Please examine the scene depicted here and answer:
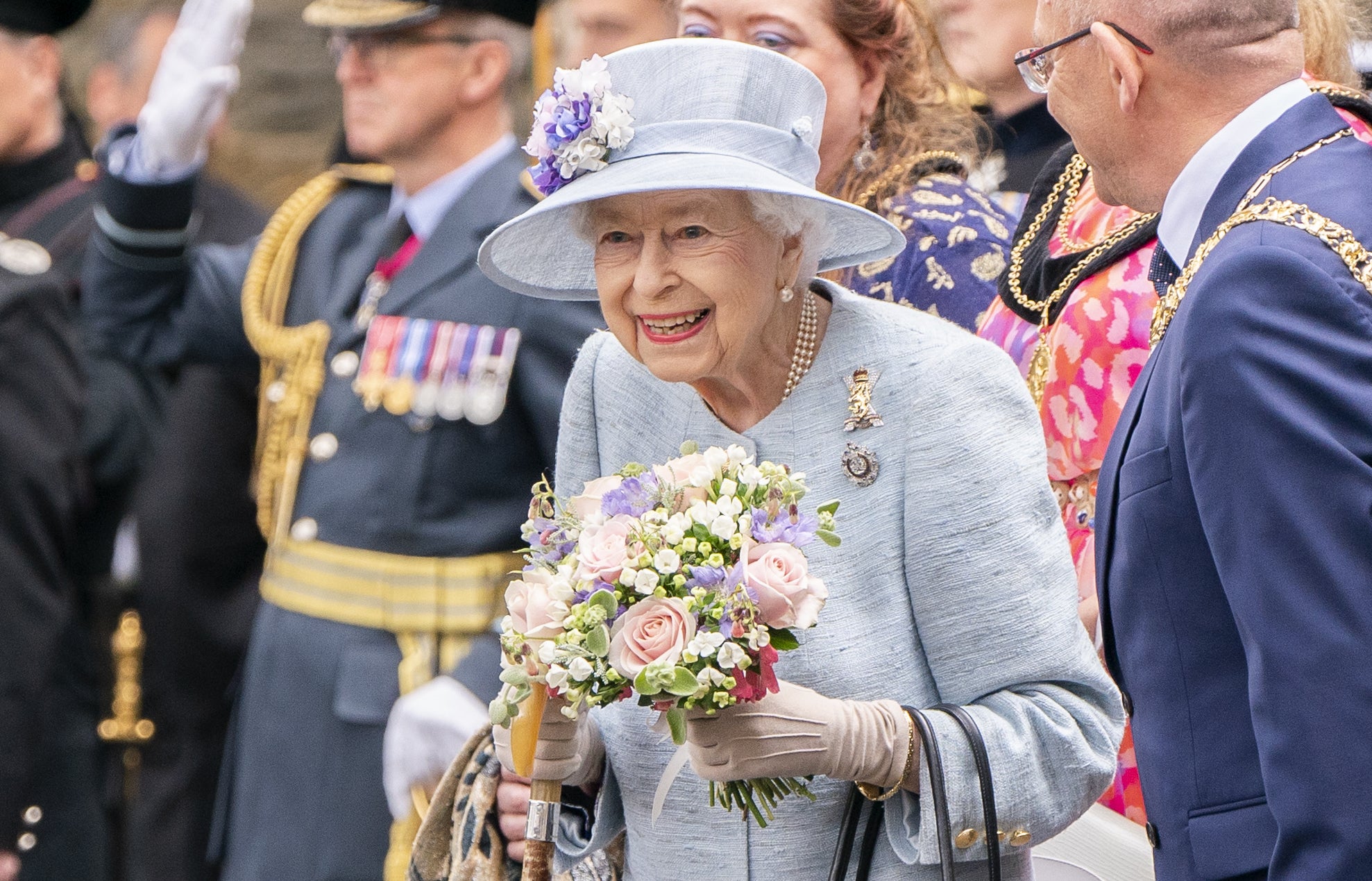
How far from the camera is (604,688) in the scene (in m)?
2.09

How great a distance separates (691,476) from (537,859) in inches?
24.2

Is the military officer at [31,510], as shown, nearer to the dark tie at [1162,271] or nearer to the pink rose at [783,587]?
the pink rose at [783,587]

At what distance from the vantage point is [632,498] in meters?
2.15

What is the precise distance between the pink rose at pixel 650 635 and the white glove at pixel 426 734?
1510 mm

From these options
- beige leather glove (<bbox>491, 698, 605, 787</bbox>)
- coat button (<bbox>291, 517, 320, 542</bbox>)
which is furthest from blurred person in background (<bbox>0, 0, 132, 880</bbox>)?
beige leather glove (<bbox>491, 698, 605, 787</bbox>)

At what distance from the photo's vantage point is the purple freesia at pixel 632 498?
214 cm

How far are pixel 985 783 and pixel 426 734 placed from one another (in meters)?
1.58

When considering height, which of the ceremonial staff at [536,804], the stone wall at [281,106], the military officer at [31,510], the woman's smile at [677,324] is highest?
the woman's smile at [677,324]

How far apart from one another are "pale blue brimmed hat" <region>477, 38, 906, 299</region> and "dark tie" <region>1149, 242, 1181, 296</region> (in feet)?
1.20

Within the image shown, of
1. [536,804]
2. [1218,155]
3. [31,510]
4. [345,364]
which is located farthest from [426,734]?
[1218,155]

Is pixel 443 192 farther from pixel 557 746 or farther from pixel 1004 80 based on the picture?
pixel 557 746

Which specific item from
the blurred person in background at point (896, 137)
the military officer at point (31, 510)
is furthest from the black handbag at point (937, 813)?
the military officer at point (31, 510)

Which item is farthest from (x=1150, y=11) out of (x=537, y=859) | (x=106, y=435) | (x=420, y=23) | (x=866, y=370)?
(x=106, y=435)

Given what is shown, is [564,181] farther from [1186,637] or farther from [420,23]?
[420,23]
